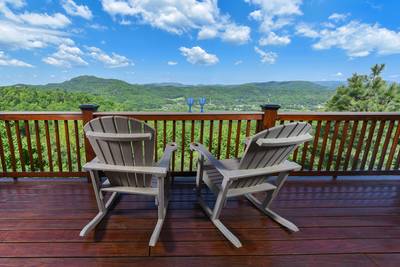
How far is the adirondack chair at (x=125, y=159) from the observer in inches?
61.1

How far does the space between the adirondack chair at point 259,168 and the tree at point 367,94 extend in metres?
8.93

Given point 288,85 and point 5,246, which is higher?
point 288,85

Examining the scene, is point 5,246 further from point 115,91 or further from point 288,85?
point 288,85

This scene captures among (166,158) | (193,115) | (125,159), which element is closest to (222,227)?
(166,158)

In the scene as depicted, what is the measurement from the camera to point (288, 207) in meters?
2.23

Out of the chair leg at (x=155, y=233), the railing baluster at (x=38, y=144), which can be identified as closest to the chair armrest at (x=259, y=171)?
the chair leg at (x=155, y=233)

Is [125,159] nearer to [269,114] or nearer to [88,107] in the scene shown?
[88,107]

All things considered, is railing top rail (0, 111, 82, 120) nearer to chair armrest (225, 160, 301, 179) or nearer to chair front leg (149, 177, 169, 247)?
chair front leg (149, 177, 169, 247)

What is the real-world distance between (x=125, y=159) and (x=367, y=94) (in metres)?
12.2

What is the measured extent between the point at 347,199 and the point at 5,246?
325 centimetres

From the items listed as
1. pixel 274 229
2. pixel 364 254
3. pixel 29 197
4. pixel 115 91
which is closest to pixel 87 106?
pixel 29 197

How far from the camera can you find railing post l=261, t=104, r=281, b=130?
2.55 metres

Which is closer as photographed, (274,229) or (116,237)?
(116,237)

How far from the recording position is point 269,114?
102 inches
